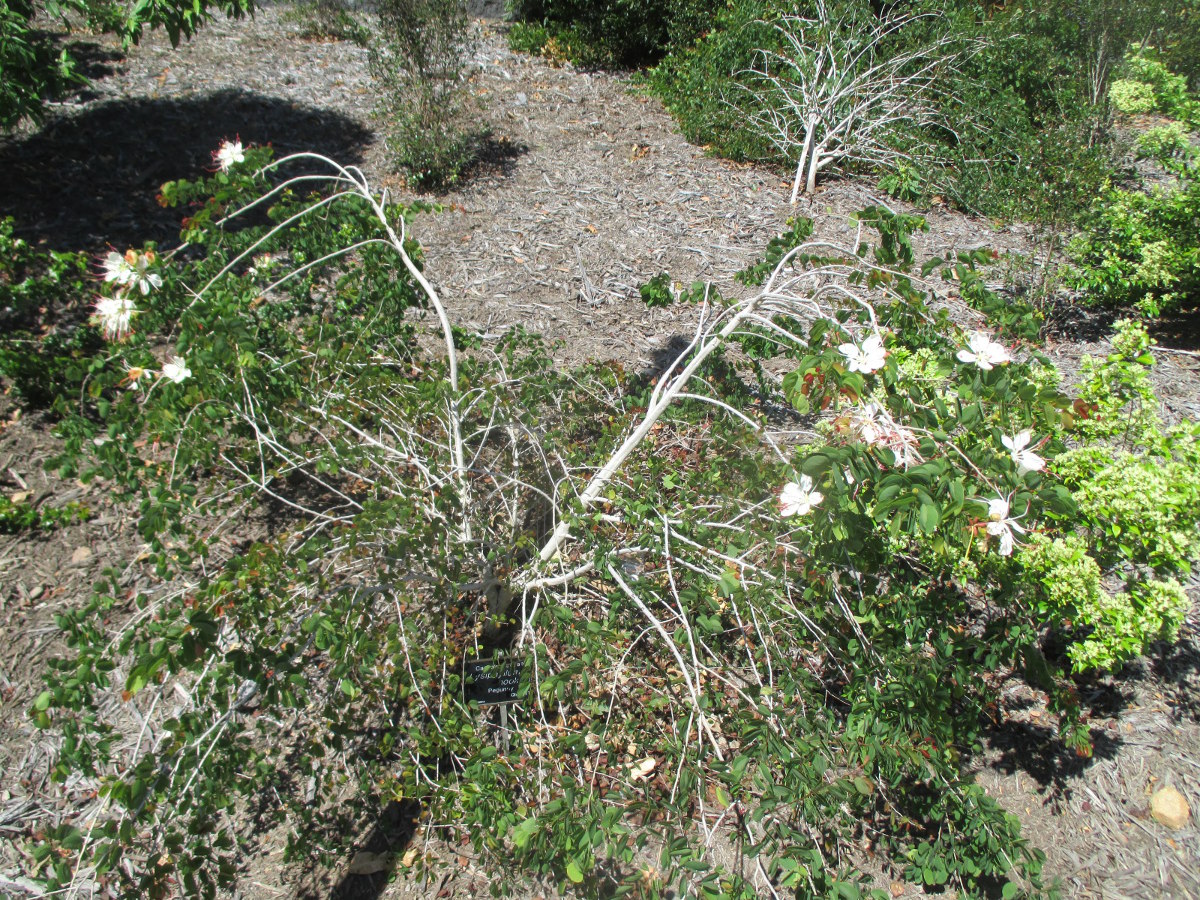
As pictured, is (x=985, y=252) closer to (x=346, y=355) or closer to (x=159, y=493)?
(x=346, y=355)

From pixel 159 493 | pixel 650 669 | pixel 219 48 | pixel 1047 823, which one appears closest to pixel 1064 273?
Answer: pixel 1047 823

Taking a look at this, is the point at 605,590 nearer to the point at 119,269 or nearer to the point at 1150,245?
the point at 119,269

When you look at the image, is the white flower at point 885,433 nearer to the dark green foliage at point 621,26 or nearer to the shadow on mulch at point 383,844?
the shadow on mulch at point 383,844

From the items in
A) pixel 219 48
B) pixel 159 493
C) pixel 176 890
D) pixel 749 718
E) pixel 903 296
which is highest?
pixel 219 48

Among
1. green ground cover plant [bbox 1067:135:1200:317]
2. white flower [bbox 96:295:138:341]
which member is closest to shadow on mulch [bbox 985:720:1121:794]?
green ground cover plant [bbox 1067:135:1200:317]

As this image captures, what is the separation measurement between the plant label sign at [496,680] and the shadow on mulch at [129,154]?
4093 millimetres

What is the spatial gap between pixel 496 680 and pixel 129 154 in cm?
547

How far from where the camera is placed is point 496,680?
Result: 2.50m

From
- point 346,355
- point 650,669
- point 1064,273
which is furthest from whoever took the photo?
point 1064,273

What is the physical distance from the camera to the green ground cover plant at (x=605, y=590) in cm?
171

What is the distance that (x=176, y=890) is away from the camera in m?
2.52

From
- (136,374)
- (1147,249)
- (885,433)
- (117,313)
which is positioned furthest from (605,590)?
(1147,249)

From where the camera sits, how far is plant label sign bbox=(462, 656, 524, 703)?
2.46 metres

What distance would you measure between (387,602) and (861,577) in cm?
169
